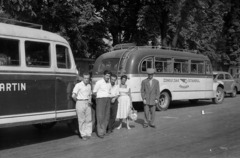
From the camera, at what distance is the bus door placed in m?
7.37

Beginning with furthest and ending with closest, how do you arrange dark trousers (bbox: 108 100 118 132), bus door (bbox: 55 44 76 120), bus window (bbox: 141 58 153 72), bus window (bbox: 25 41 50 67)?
bus window (bbox: 141 58 153 72) → dark trousers (bbox: 108 100 118 132) → bus door (bbox: 55 44 76 120) → bus window (bbox: 25 41 50 67)

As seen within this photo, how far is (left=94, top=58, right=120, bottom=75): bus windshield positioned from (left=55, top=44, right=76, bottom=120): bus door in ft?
18.2

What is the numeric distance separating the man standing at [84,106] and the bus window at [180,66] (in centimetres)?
777

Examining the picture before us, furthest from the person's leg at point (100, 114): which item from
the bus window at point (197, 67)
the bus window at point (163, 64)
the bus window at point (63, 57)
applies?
the bus window at point (197, 67)

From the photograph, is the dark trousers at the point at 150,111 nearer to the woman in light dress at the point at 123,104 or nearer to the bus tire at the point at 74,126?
the woman in light dress at the point at 123,104

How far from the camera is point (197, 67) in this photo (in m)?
15.9

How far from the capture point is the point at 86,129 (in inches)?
310

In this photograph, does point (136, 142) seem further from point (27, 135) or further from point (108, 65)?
point (108, 65)

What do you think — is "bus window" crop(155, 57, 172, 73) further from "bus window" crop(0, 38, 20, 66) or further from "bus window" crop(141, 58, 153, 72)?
"bus window" crop(0, 38, 20, 66)

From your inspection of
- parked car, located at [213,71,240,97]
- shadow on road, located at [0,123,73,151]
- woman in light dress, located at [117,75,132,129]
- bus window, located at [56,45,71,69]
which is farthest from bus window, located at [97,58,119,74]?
parked car, located at [213,71,240,97]

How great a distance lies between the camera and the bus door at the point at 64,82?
737 centimetres

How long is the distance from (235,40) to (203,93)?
18.0 metres

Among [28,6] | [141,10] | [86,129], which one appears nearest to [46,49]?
[86,129]

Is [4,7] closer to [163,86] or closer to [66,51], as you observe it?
[66,51]
